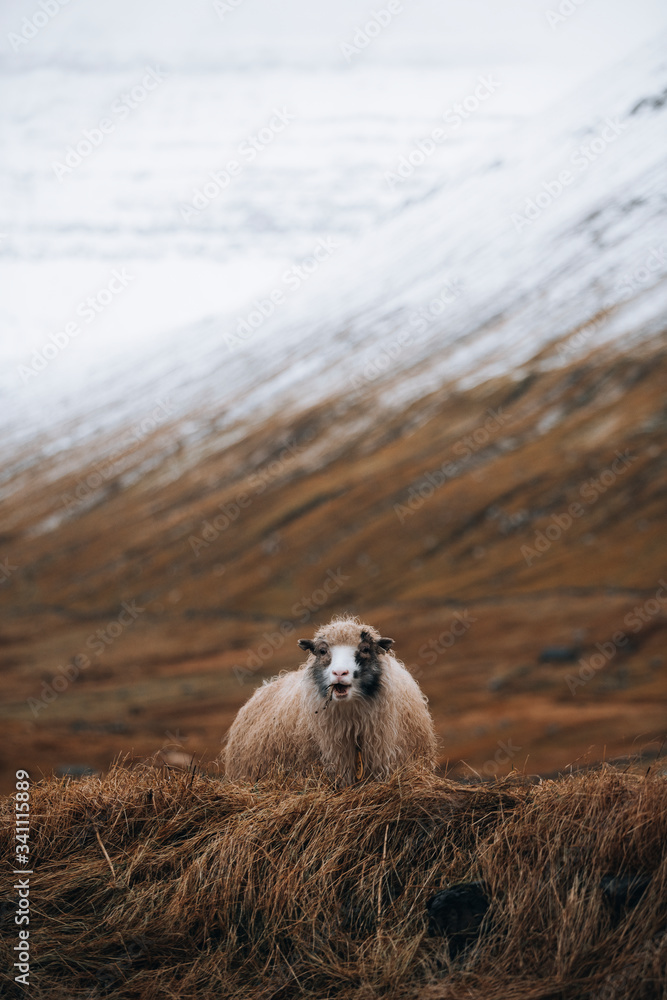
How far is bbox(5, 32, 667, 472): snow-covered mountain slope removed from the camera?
357ft

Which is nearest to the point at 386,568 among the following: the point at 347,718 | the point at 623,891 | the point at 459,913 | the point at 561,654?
the point at 561,654

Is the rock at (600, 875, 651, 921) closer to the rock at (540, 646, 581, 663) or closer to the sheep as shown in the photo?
the sheep

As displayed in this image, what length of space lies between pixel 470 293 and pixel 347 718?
129 metres

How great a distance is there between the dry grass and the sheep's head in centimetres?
223

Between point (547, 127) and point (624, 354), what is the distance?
12149cm

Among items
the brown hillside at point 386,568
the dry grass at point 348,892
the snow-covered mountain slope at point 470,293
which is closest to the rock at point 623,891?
the dry grass at point 348,892

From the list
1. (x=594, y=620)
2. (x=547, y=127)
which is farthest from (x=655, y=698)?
(x=547, y=127)

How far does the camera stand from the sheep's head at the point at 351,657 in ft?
29.8

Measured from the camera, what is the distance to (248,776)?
9727 millimetres

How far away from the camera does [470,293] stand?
131m

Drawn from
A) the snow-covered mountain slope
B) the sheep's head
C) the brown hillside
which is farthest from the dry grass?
the snow-covered mountain slope

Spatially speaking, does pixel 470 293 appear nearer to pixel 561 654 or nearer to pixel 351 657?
pixel 561 654

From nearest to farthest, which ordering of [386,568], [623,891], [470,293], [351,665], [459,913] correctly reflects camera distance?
[623,891] → [459,913] → [351,665] → [386,568] → [470,293]

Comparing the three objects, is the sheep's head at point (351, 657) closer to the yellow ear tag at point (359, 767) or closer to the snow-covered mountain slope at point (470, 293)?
the yellow ear tag at point (359, 767)
